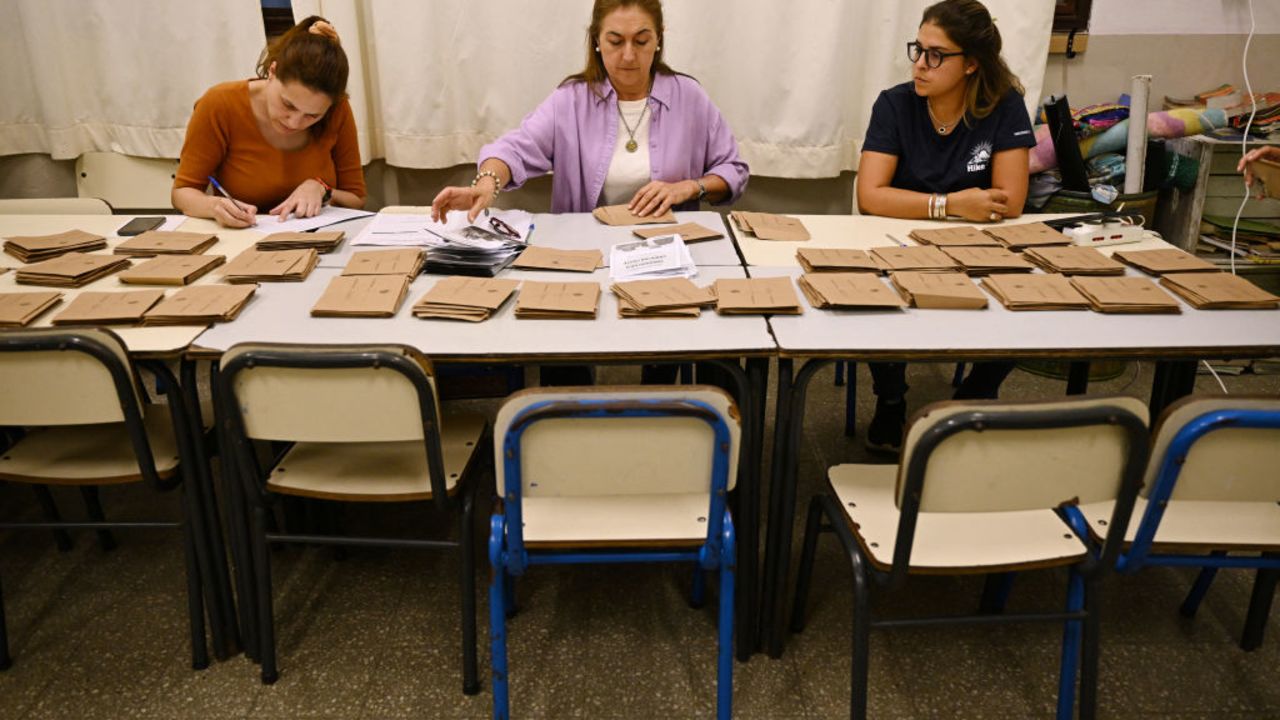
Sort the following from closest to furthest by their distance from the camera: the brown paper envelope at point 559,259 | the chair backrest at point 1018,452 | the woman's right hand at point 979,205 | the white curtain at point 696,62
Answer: the chair backrest at point 1018,452
the brown paper envelope at point 559,259
the woman's right hand at point 979,205
the white curtain at point 696,62

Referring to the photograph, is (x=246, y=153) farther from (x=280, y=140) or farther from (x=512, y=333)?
(x=512, y=333)

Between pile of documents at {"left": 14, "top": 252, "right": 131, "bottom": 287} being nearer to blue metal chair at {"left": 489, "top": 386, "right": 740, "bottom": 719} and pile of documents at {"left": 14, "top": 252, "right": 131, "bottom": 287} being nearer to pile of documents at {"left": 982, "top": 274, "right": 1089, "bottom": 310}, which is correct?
blue metal chair at {"left": 489, "top": 386, "right": 740, "bottom": 719}

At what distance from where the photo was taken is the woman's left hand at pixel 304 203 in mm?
2393

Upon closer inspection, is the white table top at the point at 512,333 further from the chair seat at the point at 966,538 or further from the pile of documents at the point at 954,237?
the pile of documents at the point at 954,237

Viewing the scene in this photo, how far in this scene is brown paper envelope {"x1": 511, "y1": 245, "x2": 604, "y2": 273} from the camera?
1970mm

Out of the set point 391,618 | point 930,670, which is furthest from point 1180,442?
point 391,618

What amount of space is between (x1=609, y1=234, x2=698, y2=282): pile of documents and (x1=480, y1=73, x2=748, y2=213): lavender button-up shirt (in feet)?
1.99

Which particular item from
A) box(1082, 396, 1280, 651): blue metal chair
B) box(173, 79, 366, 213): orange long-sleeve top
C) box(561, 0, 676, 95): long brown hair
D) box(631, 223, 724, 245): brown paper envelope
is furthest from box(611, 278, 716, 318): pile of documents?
box(173, 79, 366, 213): orange long-sleeve top

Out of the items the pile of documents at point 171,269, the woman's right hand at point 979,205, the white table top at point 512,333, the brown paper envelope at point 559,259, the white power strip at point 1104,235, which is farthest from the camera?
A: the woman's right hand at point 979,205

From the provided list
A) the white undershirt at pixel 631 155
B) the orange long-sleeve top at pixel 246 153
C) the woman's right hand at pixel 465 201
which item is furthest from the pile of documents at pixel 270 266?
the white undershirt at pixel 631 155

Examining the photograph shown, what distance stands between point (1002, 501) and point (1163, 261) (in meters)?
1.06

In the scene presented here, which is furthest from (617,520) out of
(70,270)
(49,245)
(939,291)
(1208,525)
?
(49,245)

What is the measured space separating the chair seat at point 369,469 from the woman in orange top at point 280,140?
35.3 inches

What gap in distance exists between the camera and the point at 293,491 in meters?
1.62
